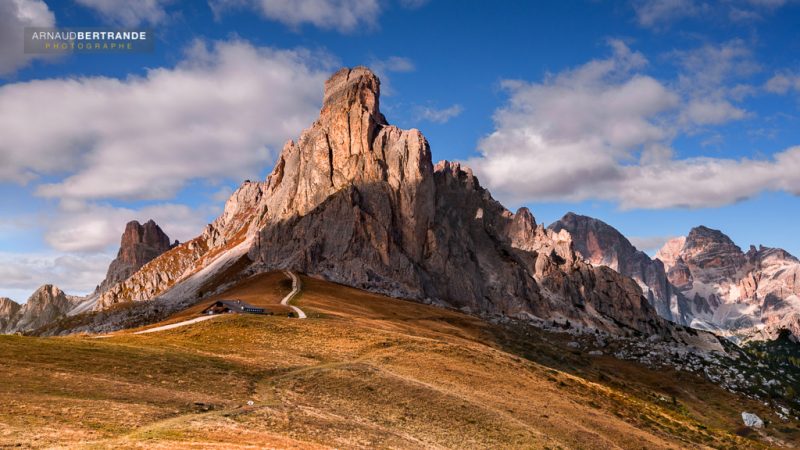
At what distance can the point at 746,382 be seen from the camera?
375 feet

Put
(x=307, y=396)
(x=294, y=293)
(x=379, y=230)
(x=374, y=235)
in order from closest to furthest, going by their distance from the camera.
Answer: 1. (x=307, y=396)
2. (x=294, y=293)
3. (x=374, y=235)
4. (x=379, y=230)

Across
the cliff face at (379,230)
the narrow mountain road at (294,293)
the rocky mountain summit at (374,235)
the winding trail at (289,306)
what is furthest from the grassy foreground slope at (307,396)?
the rocky mountain summit at (374,235)

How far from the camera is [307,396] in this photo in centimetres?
4606

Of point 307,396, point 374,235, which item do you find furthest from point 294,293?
point 307,396

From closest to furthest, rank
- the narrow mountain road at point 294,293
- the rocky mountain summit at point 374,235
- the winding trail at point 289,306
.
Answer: the winding trail at point 289,306 < the narrow mountain road at point 294,293 < the rocky mountain summit at point 374,235

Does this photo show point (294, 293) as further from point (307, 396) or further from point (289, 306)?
point (307, 396)

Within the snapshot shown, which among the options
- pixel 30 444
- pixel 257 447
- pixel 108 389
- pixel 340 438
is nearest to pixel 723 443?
pixel 340 438

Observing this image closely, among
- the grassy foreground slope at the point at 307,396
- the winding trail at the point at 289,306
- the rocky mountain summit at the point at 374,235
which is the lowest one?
the grassy foreground slope at the point at 307,396

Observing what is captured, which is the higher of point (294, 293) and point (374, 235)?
point (374, 235)

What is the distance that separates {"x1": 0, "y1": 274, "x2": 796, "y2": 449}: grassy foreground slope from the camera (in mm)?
33188

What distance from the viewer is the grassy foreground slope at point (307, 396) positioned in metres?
33.2

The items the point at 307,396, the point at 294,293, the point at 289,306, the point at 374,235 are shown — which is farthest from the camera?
the point at 374,235

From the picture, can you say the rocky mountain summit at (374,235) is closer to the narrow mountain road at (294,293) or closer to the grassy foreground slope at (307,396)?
the narrow mountain road at (294,293)

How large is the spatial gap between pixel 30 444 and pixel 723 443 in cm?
6603
